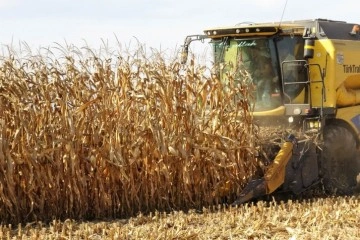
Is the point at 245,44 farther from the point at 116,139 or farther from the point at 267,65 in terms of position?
the point at 116,139

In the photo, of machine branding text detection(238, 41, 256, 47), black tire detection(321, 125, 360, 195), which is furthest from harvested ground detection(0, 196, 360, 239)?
machine branding text detection(238, 41, 256, 47)

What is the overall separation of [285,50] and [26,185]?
11.2ft

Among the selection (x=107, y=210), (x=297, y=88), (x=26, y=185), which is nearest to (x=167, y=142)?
(x=107, y=210)

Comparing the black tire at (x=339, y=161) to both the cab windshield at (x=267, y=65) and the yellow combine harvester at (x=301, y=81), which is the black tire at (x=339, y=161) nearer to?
Answer: the yellow combine harvester at (x=301, y=81)

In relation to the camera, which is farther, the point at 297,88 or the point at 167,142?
the point at 297,88

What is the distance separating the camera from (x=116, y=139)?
20.6 feet

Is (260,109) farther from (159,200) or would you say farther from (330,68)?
(159,200)

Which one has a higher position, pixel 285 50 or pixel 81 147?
pixel 285 50

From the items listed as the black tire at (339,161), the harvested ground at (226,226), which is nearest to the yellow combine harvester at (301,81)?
the black tire at (339,161)

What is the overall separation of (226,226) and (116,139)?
4.76 ft

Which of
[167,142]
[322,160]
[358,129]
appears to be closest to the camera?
[167,142]

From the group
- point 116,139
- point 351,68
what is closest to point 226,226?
point 116,139

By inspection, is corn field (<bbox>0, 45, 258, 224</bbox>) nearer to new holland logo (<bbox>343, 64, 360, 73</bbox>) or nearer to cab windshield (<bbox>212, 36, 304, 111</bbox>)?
cab windshield (<bbox>212, 36, 304, 111</bbox>)

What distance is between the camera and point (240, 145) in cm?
690
